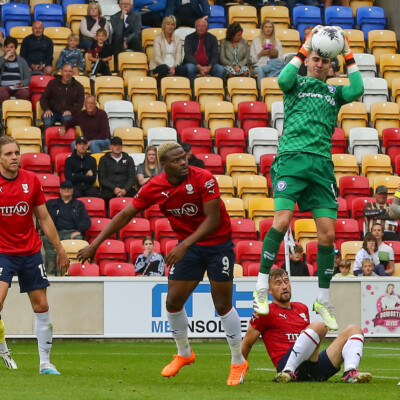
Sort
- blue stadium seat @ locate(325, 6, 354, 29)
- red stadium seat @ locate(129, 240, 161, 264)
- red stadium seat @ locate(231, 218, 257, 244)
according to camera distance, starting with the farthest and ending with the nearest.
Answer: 1. blue stadium seat @ locate(325, 6, 354, 29)
2. red stadium seat @ locate(231, 218, 257, 244)
3. red stadium seat @ locate(129, 240, 161, 264)

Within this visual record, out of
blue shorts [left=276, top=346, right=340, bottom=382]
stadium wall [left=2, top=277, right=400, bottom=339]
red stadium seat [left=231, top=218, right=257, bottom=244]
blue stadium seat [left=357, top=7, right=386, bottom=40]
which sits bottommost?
stadium wall [left=2, top=277, right=400, bottom=339]

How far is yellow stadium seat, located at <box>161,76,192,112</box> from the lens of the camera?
21531 mm

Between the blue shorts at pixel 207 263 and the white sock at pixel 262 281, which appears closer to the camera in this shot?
the white sock at pixel 262 281

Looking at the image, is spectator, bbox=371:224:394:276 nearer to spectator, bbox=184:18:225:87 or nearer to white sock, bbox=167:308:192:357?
spectator, bbox=184:18:225:87

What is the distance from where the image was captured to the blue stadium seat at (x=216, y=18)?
24.0 m

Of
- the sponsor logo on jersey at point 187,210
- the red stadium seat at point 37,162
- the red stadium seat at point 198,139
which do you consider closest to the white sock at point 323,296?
the sponsor logo on jersey at point 187,210

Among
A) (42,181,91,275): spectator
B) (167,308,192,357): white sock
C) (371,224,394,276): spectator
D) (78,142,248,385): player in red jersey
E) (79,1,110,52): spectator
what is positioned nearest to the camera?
(78,142,248,385): player in red jersey

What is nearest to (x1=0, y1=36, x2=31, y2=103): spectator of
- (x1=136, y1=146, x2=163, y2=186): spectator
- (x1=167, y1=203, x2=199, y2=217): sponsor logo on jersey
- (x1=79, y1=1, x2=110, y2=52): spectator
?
(x1=79, y1=1, x2=110, y2=52): spectator

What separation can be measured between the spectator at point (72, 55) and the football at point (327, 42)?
12.5 metres

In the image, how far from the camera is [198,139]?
66.8ft

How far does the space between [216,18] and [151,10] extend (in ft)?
5.15

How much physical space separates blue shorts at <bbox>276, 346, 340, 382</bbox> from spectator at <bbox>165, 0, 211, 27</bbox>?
14.5 m

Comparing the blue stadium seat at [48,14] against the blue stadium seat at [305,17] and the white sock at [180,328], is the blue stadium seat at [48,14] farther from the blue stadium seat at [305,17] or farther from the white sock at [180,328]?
the white sock at [180,328]

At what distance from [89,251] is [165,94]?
1289cm
